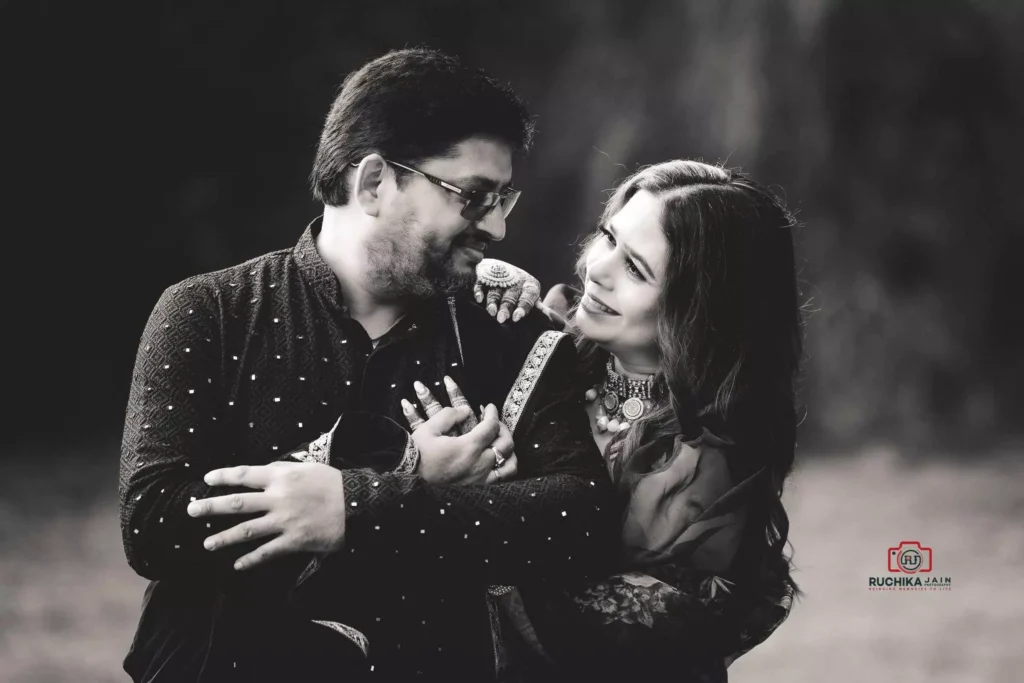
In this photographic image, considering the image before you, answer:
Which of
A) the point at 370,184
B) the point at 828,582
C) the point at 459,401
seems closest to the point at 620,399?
the point at 459,401

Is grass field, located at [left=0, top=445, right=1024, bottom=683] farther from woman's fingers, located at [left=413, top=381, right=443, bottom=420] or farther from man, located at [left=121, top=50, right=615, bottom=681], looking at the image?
woman's fingers, located at [left=413, top=381, right=443, bottom=420]

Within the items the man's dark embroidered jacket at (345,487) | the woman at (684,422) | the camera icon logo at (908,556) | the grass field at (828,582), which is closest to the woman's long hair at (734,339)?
the woman at (684,422)

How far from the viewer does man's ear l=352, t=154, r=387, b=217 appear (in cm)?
225

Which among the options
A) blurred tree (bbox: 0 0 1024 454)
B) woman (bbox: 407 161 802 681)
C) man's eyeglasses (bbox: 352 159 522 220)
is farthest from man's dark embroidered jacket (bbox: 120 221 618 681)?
blurred tree (bbox: 0 0 1024 454)

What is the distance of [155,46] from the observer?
6.07 metres

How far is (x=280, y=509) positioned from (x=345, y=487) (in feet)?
0.39

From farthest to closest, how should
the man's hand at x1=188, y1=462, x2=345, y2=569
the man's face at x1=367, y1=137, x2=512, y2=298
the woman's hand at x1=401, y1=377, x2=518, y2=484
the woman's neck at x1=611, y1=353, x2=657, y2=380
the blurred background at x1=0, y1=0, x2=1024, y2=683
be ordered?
the blurred background at x1=0, y1=0, x2=1024, y2=683, the woman's neck at x1=611, y1=353, x2=657, y2=380, the man's face at x1=367, y1=137, x2=512, y2=298, the woman's hand at x1=401, y1=377, x2=518, y2=484, the man's hand at x1=188, y1=462, x2=345, y2=569

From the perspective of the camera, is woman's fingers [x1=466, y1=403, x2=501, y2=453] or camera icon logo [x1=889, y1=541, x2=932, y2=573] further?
camera icon logo [x1=889, y1=541, x2=932, y2=573]

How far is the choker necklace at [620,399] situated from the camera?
2.45 metres

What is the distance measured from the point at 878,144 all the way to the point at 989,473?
242 centimetres

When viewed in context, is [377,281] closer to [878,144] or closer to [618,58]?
[618,58]

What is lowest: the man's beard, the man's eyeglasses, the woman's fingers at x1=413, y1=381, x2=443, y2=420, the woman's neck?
the woman's fingers at x1=413, y1=381, x2=443, y2=420

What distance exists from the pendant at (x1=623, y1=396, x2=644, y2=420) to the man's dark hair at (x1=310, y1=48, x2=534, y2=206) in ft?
2.10

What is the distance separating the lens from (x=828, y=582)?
232 inches
